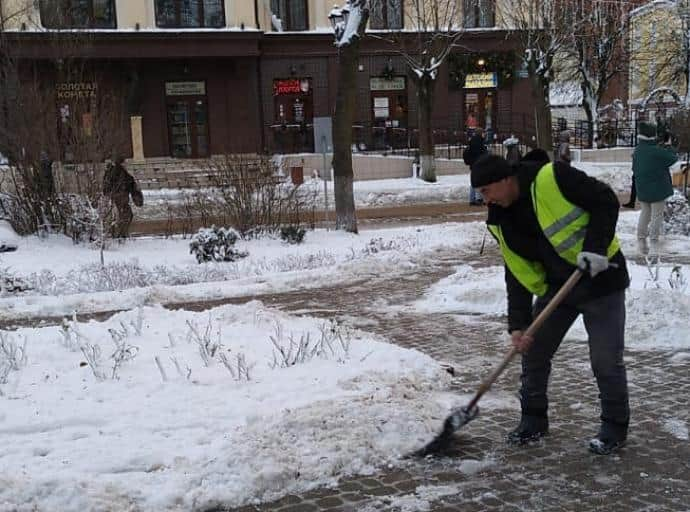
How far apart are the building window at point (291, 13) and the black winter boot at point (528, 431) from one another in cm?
2874

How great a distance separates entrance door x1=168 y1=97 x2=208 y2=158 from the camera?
3073 cm

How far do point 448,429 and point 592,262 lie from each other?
1352 mm

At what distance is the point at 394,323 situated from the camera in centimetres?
825

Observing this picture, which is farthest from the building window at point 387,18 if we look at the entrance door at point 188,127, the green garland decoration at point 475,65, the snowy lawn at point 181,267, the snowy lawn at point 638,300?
the snowy lawn at point 638,300

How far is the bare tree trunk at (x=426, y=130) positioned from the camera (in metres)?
25.9

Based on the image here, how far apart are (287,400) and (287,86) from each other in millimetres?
27781

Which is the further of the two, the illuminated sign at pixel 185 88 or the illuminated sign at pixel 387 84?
the illuminated sign at pixel 387 84

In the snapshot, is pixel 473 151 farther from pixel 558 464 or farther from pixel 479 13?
pixel 479 13

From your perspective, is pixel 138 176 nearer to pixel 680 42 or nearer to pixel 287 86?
pixel 287 86

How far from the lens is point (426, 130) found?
26141 mm

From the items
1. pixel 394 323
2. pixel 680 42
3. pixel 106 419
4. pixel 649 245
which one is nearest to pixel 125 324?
pixel 106 419

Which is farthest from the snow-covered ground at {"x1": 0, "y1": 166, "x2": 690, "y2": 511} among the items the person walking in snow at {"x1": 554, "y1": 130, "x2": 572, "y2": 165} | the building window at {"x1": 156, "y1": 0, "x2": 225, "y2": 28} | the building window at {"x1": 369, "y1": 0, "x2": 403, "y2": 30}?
the building window at {"x1": 369, "y1": 0, "x2": 403, "y2": 30}

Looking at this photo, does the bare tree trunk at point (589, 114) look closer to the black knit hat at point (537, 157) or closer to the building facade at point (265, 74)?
the building facade at point (265, 74)

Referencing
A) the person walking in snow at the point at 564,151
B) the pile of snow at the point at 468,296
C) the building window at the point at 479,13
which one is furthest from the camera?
the building window at the point at 479,13
